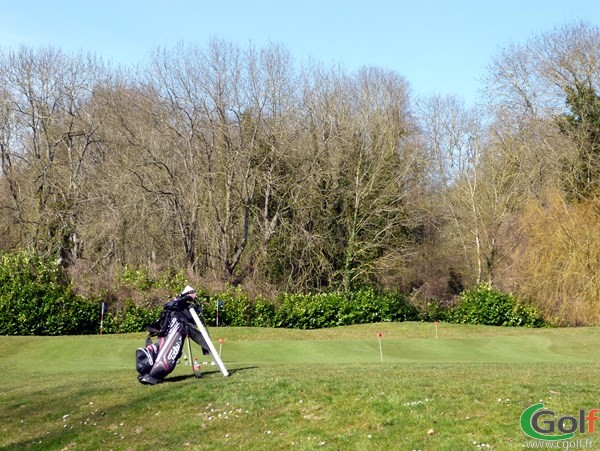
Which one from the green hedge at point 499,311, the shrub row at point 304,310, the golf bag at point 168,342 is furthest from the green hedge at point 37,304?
the golf bag at point 168,342

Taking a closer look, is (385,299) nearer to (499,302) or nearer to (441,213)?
(499,302)

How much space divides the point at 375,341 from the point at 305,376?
11681 mm

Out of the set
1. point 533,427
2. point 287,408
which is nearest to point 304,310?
point 287,408

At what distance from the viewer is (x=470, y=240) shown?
45.0 meters

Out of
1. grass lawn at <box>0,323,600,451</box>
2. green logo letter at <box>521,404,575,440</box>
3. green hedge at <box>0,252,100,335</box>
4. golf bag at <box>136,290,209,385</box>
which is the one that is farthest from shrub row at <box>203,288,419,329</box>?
green logo letter at <box>521,404,575,440</box>

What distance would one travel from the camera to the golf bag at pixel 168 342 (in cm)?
1215

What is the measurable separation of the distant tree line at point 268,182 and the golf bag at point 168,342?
19.6m

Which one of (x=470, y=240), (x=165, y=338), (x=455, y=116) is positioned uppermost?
(x=455, y=116)

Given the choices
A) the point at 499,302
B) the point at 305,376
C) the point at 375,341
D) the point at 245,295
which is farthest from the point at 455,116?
the point at 305,376

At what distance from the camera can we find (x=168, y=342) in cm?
1224

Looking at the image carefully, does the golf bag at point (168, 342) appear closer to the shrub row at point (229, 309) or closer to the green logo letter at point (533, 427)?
the green logo letter at point (533, 427)

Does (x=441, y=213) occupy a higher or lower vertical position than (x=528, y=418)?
higher

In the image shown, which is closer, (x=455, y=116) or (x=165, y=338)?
(x=165, y=338)

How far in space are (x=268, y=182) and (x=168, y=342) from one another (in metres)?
23.5
